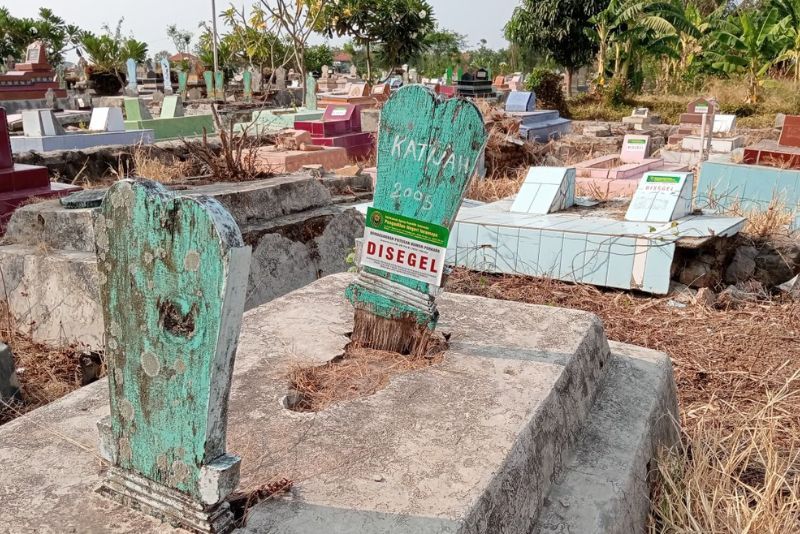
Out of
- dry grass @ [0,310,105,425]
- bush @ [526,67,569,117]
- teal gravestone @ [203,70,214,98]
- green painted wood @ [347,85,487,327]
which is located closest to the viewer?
green painted wood @ [347,85,487,327]

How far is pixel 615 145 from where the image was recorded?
13258mm

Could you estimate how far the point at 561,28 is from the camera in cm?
2555

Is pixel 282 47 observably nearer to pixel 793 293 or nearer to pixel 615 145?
pixel 615 145

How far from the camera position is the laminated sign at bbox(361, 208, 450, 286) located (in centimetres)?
248

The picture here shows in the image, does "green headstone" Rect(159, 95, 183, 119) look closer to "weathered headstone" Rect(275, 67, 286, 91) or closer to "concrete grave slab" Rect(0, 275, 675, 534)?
"concrete grave slab" Rect(0, 275, 675, 534)

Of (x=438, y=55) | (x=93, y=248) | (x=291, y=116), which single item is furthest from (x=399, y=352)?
(x=438, y=55)

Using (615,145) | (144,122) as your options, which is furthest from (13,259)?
(615,145)

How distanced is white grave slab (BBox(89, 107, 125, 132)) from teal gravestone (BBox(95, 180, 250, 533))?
1025cm

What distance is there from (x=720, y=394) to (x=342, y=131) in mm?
7931

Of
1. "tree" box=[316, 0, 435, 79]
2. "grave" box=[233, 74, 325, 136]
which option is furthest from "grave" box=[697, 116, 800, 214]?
"tree" box=[316, 0, 435, 79]

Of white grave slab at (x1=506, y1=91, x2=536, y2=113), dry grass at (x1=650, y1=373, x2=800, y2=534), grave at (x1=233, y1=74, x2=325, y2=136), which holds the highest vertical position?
white grave slab at (x1=506, y1=91, x2=536, y2=113)

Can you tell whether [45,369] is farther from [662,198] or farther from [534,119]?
[534,119]

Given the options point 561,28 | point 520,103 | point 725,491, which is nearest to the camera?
point 725,491

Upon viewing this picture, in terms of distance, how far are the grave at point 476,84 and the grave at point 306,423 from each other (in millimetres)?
16403
